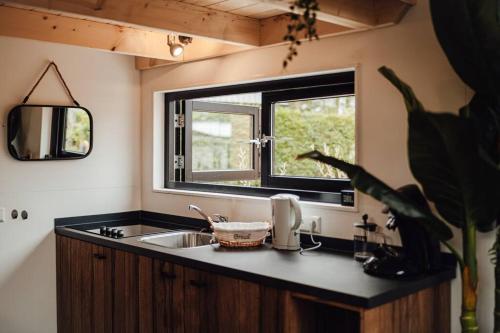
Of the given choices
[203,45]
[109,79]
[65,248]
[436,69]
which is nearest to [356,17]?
[436,69]

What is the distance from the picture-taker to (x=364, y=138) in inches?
108

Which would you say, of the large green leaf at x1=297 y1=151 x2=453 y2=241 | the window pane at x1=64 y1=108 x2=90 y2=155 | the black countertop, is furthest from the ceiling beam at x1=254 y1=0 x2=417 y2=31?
the window pane at x1=64 y1=108 x2=90 y2=155

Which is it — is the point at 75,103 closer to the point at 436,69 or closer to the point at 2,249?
the point at 2,249

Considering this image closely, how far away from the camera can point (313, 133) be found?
3.36 metres

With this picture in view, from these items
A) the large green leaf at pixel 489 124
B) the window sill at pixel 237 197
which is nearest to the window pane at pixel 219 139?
the window sill at pixel 237 197

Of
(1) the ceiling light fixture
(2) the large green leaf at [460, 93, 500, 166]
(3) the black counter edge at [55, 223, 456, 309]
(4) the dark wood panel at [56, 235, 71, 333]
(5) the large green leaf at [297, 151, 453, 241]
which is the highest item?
(1) the ceiling light fixture

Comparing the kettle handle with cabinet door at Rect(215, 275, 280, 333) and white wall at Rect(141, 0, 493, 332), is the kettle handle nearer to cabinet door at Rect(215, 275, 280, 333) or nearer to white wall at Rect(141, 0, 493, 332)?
white wall at Rect(141, 0, 493, 332)

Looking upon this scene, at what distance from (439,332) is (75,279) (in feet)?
7.29

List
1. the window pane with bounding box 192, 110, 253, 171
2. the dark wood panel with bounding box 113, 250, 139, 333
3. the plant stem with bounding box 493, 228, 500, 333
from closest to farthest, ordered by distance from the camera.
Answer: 1. the plant stem with bounding box 493, 228, 500, 333
2. the dark wood panel with bounding box 113, 250, 139, 333
3. the window pane with bounding box 192, 110, 253, 171

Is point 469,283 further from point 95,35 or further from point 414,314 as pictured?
point 95,35

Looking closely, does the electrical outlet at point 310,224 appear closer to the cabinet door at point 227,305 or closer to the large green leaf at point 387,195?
the cabinet door at point 227,305

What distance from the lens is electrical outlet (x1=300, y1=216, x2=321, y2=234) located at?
2945 mm

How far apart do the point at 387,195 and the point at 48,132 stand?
243 cm

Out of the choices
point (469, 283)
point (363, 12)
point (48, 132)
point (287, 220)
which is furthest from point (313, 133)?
point (48, 132)
